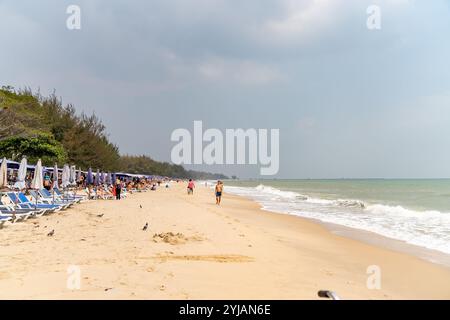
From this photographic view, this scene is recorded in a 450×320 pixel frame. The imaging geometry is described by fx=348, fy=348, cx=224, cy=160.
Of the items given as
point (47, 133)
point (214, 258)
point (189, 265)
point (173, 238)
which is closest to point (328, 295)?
point (189, 265)

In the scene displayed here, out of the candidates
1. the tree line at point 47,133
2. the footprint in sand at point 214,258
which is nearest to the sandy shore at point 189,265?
the footprint in sand at point 214,258

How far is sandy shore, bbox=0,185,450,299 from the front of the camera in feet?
14.4

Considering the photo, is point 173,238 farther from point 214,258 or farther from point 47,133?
point 47,133

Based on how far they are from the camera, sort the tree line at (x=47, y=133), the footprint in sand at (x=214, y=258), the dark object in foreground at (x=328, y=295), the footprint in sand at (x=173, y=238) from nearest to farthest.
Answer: the dark object in foreground at (x=328, y=295)
the footprint in sand at (x=214, y=258)
the footprint in sand at (x=173, y=238)
the tree line at (x=47, y=133)

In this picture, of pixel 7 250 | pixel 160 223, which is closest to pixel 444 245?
pixel 160 223

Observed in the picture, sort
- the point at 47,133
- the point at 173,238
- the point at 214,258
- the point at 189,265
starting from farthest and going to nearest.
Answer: the point at 47,133
the point at 173,238
the point at 214,258
the point at 189,265

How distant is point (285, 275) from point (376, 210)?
1882cm

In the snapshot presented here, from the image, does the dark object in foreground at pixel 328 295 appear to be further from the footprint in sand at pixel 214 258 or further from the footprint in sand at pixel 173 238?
the footprint in sand at pixel 173 238

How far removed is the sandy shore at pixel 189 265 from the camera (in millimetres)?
4402

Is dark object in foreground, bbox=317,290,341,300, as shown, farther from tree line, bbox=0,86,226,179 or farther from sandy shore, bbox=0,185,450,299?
tree line, bbox=0,86,226,179

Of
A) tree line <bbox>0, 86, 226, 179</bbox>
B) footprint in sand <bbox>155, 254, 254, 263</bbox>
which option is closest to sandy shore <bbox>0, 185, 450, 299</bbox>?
footprint in sand <bbox>155, 254, 254, 263</bbox>

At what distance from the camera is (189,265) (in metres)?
5.66

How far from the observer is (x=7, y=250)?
6441 millimetres
